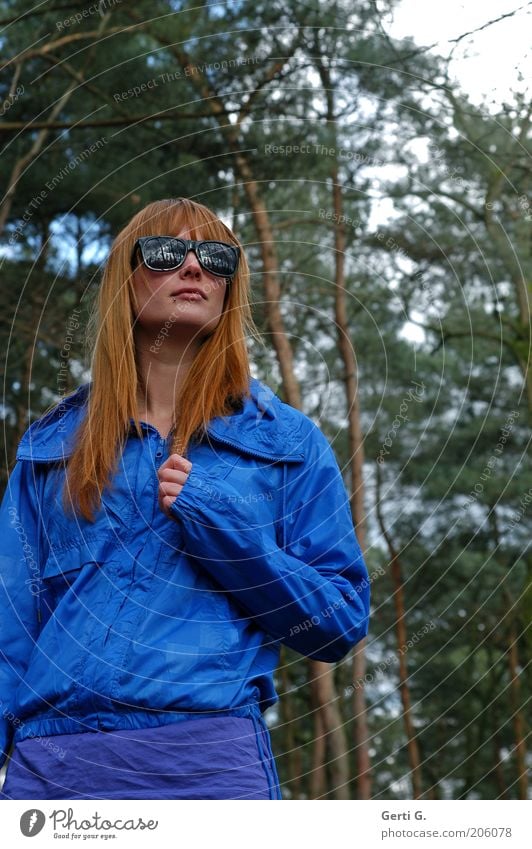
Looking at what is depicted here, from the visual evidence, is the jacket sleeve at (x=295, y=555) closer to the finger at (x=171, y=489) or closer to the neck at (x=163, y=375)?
the finger at (x=171, y=489)

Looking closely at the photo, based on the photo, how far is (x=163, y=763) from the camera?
2658 millimetres

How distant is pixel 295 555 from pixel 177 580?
13.1 inches

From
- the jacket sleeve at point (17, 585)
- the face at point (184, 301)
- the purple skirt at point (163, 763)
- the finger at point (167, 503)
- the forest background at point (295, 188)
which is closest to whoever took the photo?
the purple skirt at point (163, 763)

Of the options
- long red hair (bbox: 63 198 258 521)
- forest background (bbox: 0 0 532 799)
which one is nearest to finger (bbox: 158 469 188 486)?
long red hair (bbox: 63 198 258 521)

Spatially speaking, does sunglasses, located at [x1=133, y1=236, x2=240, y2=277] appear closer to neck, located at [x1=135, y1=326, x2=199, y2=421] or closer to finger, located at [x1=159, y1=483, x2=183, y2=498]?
neck, located at [x1=135, y1=326, x2=199, y2=421]

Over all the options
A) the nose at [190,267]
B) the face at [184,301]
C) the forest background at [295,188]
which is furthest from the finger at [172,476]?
the forest background at [295,188]

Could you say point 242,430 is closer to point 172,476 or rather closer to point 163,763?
point 172,476

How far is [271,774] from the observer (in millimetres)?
2781

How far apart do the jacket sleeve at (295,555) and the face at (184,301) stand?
43 cm

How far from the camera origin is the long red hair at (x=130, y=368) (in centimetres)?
302

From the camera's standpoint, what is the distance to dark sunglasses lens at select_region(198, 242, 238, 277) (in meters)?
3.21

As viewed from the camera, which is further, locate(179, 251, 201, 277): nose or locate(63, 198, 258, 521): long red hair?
locate(179, 251, 201, 277): nose
